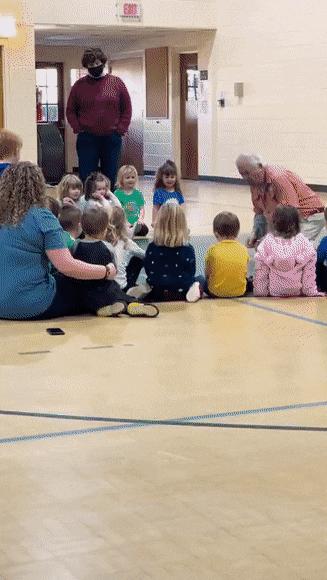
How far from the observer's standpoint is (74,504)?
3.13 m

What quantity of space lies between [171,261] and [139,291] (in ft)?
1.07

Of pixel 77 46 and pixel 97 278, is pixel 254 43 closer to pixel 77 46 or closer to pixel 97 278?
pixel 77 46

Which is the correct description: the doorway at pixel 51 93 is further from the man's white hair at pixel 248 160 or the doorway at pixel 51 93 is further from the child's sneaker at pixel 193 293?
the child's sneaker at pixel 193 293

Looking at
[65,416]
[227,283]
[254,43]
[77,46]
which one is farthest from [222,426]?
[77,46]

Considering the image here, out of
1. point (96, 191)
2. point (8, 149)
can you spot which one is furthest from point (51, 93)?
point (8, 149)

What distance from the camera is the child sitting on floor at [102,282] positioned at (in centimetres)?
625

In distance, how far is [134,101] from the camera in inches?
933

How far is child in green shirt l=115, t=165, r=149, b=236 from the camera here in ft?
31.7

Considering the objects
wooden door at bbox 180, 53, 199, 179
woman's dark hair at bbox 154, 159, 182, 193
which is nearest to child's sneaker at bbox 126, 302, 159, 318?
woman's dark hair at bbox 154, 159, 182, 193

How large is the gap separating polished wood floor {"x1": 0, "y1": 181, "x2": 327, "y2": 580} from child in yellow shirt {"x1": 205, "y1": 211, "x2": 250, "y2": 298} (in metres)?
0.76

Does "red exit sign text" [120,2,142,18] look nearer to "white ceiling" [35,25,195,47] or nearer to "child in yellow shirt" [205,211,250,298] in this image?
"white ceiling" [35,25,195,47]

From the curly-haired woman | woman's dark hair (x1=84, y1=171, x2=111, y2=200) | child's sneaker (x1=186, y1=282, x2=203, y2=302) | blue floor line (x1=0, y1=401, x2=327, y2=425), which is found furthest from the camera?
woman's dark hair (x1=84, y1=171, x2=111, y2=200)

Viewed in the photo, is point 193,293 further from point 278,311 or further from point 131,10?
point 131,10

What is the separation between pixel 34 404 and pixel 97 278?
1.88 m
